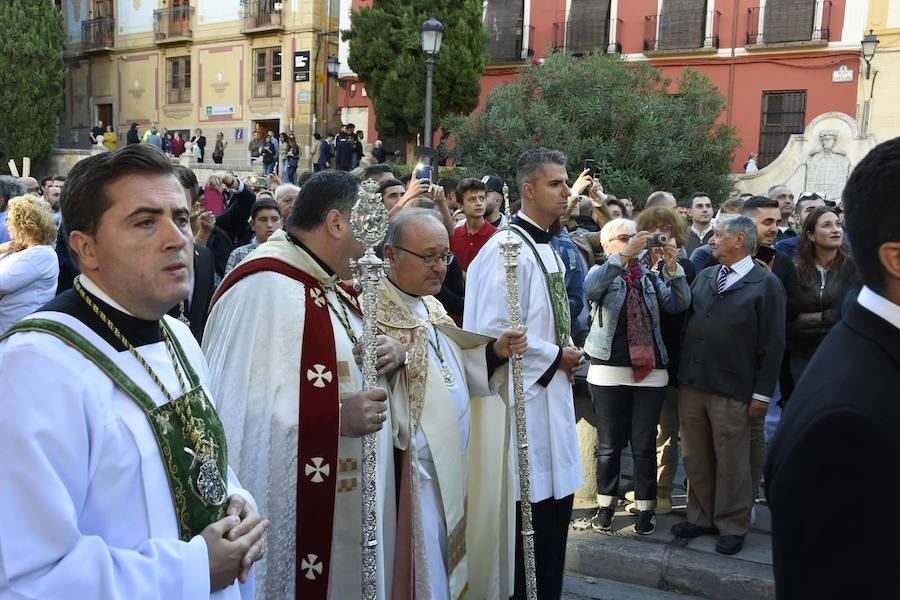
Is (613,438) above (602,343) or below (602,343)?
below

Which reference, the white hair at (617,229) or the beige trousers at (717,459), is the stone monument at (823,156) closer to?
Result: the white hair at (617,229)

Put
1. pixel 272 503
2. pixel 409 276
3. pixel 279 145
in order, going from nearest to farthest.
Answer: pixel 272 503, pixel 409 276, pixel 279 145

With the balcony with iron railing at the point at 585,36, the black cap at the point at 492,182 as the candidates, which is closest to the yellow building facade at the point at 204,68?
the balcony with iron railing at the point at 585,36

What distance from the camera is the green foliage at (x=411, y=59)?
23.9 m

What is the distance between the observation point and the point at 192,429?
77.9 inches

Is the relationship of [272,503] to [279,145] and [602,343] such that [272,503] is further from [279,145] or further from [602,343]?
[279,145]

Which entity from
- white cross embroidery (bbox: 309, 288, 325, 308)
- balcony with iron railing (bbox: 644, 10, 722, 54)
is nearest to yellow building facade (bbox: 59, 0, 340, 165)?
balcony with iron railing (bbox: 644, 10, 722, 54)

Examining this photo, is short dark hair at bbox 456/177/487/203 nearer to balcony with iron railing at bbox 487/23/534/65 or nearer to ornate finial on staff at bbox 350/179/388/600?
ornate finial on staff at bbox 350/179/388/600

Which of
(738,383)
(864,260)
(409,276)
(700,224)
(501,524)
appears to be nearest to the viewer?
(864,260)

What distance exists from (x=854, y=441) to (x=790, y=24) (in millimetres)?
26635

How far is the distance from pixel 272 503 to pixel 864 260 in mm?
2065

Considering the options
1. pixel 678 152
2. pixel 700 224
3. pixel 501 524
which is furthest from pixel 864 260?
pixel 678 152

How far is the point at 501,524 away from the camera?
12.5 ft

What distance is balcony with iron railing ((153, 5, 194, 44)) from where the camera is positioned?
114 feet
